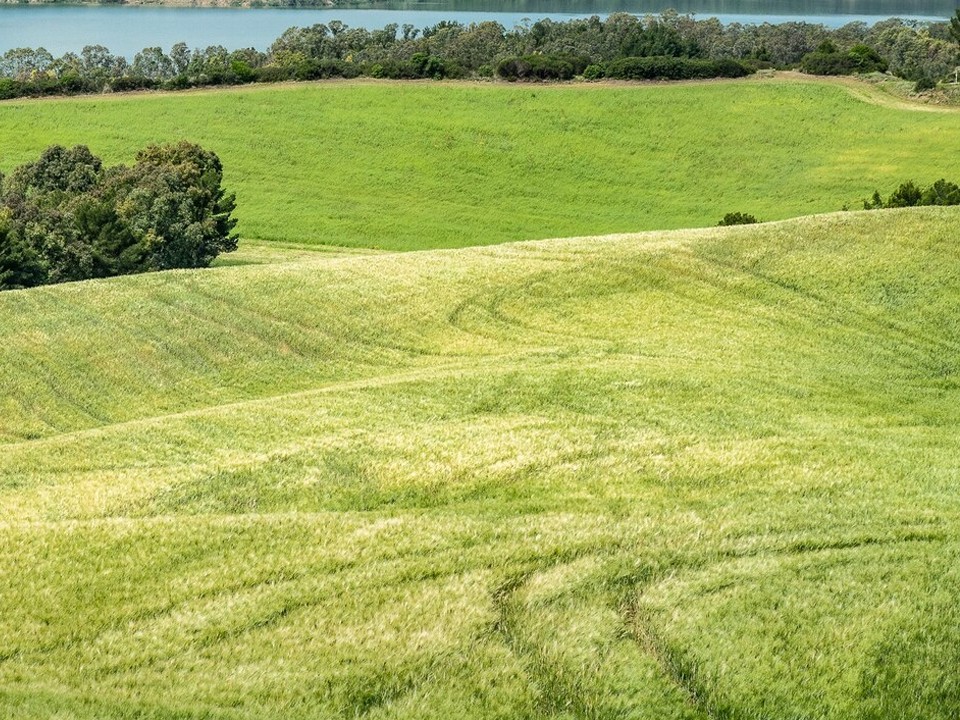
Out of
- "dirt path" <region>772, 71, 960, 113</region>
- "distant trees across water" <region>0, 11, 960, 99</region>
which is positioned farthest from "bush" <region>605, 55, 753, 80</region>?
"dirt path" <region>772, 71, 960, 113</region>

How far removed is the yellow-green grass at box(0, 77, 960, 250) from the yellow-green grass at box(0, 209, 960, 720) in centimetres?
4137

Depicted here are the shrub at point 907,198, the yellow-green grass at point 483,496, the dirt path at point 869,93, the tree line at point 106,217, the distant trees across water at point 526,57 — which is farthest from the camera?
the distant trees across water at point 526,57

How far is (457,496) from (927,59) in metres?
153

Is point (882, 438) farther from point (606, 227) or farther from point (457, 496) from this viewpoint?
point (606, 227)

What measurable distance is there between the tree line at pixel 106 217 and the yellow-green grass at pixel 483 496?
18229 millimetres

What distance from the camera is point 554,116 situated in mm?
103188

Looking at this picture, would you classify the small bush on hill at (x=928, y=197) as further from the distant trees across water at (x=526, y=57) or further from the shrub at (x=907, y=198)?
the distant trees across water at (x=526, y=57)

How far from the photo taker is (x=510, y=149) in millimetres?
97438

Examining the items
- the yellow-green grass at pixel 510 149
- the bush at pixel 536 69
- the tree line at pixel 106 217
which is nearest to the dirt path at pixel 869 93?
the yellow-green grass at pixel 510 149

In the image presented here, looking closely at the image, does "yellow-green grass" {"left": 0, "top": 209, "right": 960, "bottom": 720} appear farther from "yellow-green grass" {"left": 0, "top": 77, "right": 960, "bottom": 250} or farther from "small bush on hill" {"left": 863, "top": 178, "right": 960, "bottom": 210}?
"yellow-green grass" {"left": 0, "top": 77, "right": 960, "bottom": 250}

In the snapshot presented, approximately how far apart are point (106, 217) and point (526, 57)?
67.3 metres

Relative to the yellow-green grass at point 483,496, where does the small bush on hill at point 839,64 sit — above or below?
above

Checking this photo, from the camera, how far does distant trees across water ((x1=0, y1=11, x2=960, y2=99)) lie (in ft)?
368

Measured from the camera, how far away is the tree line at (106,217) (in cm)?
5484
